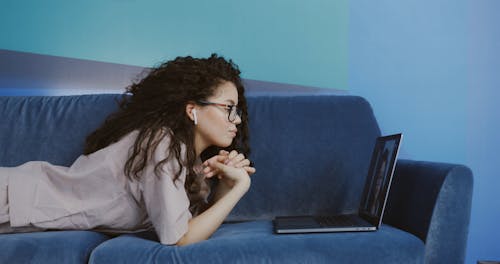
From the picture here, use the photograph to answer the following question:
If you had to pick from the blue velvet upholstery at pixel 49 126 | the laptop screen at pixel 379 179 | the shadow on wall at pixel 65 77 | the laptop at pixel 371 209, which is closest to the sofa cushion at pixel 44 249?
the laptop at pixel 371 209

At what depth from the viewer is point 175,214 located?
1.39 m

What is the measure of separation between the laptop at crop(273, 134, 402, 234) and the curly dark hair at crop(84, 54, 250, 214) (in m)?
0.38

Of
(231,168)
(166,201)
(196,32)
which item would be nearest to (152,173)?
(166,201)

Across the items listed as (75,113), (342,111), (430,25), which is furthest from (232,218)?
(430,25)

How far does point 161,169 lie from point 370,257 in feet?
1.99

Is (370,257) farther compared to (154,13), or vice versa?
(154,13)

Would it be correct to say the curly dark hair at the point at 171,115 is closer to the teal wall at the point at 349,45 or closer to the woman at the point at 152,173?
the woman at the point at 152,173

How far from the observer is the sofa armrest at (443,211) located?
158 centimetres

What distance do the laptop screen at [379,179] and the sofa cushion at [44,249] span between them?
0.86 metres

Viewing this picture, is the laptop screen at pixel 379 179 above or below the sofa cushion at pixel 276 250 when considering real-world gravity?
above

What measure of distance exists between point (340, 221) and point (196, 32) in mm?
1253

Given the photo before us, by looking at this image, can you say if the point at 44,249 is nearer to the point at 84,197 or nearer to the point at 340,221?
the point at 84,197

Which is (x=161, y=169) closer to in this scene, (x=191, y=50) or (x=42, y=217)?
(x=42, y=217)

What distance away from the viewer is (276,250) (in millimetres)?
1343
